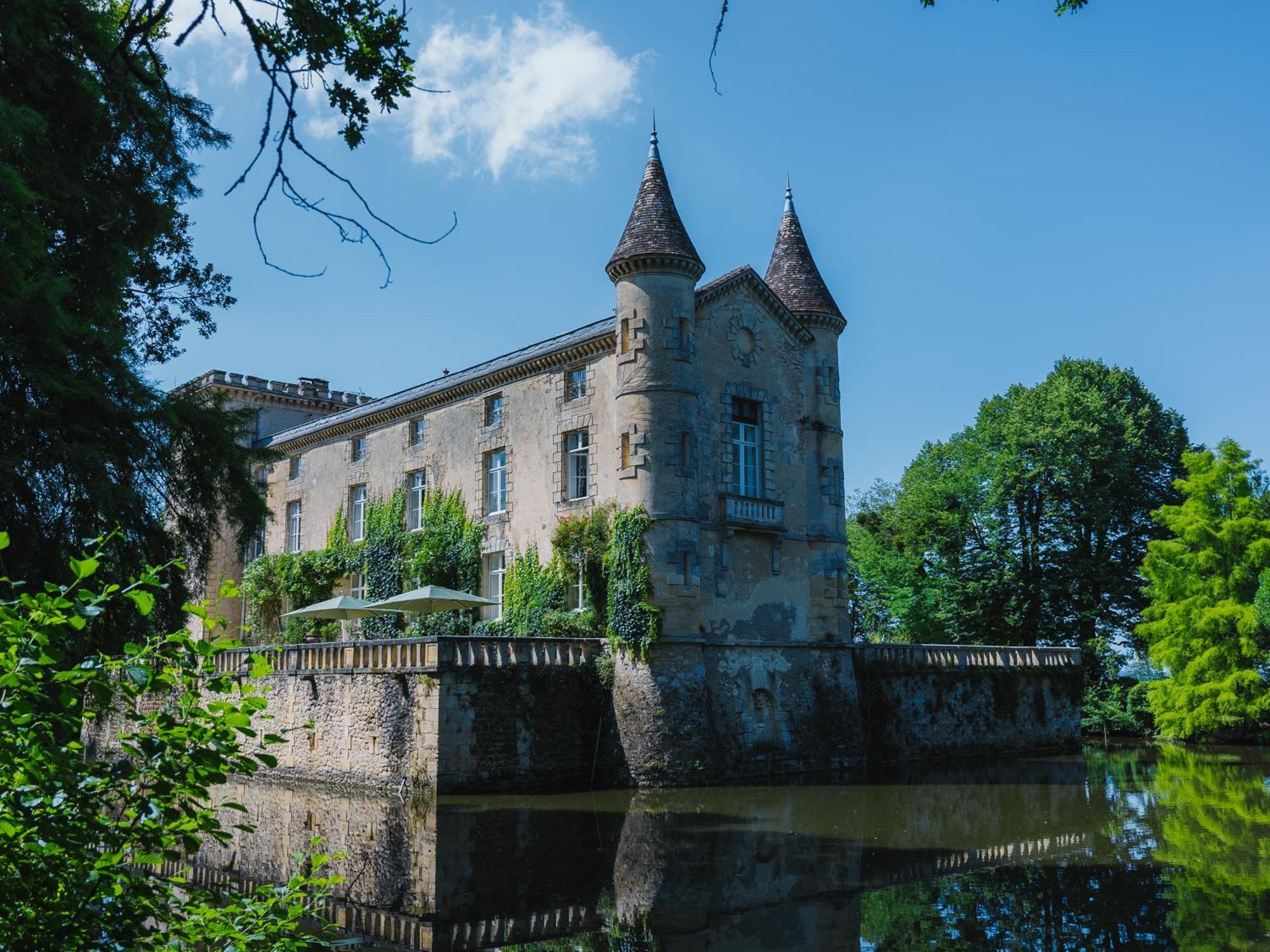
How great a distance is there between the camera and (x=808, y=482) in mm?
25906

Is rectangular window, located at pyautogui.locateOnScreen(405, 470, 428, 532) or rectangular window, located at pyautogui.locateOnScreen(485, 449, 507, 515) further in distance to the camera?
rectangular window, located at pyautogui.locateOnScreen(405, 470, 428, 532)

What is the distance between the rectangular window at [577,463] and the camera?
25109 mm

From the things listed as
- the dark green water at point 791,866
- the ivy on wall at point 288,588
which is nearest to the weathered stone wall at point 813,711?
the dark green water at point 791,866

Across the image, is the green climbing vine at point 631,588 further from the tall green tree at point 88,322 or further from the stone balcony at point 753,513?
the tall green tree at point 88,322

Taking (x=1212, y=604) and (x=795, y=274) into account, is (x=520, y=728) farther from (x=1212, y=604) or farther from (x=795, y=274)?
(x=1212, y=604)

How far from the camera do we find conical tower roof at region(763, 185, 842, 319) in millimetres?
26734

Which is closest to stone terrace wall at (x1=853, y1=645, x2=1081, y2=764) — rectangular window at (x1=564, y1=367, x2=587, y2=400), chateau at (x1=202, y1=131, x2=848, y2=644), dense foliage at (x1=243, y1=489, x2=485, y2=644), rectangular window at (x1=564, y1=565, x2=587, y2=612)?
chateau at (x1=202, y1=131, x2=848, y2=644)

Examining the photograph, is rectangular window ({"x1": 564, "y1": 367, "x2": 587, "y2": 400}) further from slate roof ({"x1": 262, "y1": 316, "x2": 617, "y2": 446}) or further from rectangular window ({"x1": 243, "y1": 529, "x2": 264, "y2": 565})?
rectangular window ({"x1": 243, "y1": 529, "x2": 264, "y2": 565})

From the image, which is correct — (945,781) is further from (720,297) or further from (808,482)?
(720,297)

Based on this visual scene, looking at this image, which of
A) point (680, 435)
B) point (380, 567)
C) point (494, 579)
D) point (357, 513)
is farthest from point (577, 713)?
point (357, 513)

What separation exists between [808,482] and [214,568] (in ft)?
69.2

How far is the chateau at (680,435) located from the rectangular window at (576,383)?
0.20 feet

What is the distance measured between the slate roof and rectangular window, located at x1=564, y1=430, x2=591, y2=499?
2.13 metres

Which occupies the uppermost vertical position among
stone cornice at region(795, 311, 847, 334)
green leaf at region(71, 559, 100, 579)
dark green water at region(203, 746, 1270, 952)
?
stone cornice at region(795, 311, 847, 334)
